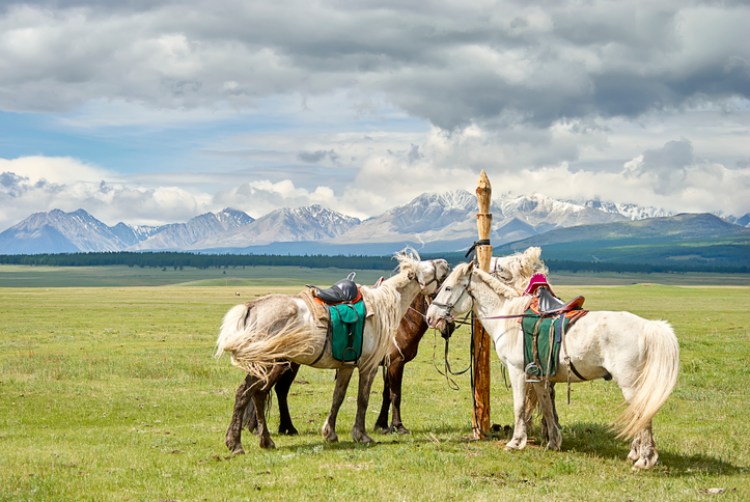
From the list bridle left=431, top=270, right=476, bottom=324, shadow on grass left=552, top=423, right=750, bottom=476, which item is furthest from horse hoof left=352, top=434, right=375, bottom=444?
shadow on grass left=552, top=423, right=750, bottom=476

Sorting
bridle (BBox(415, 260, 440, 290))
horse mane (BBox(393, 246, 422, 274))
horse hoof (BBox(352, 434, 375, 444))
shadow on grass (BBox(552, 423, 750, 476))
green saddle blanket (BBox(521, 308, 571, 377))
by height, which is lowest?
shadow on grass (BBox(552, 423, 750, 476))

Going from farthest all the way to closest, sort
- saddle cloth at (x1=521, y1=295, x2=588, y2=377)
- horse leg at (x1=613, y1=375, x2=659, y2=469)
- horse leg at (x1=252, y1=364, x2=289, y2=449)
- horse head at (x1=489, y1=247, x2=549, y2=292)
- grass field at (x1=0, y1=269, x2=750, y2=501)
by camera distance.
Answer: horse head at (x1=489, y1=247, x2=549, y2=292) < horse leg at (x1=252, y1=364, x2=289, y2=449) < saddle cloth at (x1=521, y1=295, x2=588, y2=377) < horse leg at (x1=613, y1=375, x2=659, y2=469) < grass field at (x1=0, y1=269, x2=750, y2=501)

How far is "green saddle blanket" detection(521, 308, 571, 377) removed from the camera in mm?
11117

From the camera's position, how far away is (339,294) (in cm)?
1220

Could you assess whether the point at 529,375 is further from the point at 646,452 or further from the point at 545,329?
the point at 646,452

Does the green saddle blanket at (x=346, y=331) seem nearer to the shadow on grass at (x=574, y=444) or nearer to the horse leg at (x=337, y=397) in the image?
the horse leg at (x=337, y=397)

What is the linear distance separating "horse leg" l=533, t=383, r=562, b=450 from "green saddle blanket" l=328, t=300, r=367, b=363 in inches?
110

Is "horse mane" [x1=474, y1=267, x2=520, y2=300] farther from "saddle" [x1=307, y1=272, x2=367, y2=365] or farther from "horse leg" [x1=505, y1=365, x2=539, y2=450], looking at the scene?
"saddle" [x1=307, y1=272, x2=367, y2=365]

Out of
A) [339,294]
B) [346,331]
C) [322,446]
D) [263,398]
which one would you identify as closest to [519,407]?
[346,331]

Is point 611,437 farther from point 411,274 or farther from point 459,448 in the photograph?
point 411,274

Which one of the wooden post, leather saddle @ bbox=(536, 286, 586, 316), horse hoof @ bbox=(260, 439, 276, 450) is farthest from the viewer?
the wooden post

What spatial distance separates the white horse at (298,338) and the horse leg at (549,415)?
8.11 ft

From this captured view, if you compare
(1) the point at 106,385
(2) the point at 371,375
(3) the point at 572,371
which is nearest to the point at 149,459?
(2) the point at 371,375

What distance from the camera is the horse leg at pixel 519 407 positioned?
11.6 m
